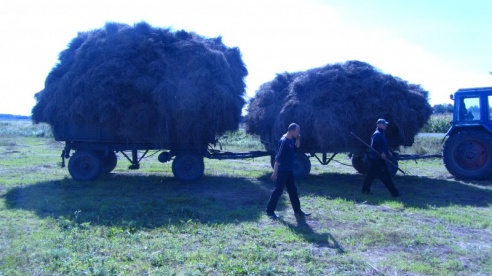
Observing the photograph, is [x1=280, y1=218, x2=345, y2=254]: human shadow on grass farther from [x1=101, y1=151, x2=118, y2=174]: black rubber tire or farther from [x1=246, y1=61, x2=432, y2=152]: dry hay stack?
[x1=101, y1=151, x2=118, y2=174]: black rubber tire

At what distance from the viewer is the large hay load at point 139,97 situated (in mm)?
12734

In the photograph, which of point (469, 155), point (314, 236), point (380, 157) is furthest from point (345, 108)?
point (314, 236)

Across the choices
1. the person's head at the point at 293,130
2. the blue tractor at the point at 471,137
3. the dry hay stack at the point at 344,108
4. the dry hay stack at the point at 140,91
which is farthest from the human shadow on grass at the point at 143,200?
the blue tractor at the point at 471,137

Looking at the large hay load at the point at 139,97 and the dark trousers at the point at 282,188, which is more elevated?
the large hay load at the point at 139,97

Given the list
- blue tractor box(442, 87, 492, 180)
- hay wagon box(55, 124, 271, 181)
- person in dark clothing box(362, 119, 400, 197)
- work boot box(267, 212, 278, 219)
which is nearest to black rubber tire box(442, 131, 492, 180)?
blue tractor box(442, 87, 492, 180)

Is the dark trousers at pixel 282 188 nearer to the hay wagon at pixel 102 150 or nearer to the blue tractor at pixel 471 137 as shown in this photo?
the hay wagon at pixel 102 150

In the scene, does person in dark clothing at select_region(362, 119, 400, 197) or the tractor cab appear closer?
person in dark clothing at select_region(362, 119, 400, 197)

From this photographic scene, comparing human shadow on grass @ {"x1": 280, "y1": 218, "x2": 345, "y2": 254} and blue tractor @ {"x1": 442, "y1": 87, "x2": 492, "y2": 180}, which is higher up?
blue tractor @ {"x1": 442, "y1": 87, "x2": 492, "y2": 180}

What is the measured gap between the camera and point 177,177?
44.7 feet

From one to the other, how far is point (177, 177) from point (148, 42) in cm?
403

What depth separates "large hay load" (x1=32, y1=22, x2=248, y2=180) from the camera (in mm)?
12734

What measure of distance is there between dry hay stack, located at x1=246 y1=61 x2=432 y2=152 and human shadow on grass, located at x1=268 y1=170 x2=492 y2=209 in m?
1.12

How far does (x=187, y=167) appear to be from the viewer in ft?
44.8


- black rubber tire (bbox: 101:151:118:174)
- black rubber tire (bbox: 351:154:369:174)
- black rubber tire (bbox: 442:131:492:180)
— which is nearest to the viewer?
black rubber tire (bbox: 442:131:492:180)
